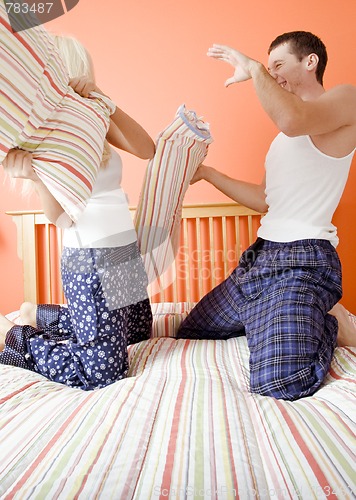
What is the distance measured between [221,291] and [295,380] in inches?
19.1

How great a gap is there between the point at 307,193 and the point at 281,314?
1.31 ft

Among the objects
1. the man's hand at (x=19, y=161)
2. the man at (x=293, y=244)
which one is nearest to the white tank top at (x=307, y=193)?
the man at (x=293, y=244)

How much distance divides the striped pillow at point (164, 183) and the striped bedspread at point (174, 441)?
0.40m

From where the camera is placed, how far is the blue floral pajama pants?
1.00 metres

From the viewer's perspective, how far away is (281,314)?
3.36 ft

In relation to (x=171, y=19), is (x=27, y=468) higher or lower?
lower

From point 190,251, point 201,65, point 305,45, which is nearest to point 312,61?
point 305,45

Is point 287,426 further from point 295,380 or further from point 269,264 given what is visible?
point 269,264

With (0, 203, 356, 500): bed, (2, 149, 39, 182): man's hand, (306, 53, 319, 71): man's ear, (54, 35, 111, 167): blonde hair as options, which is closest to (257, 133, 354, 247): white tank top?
(306, 53, 319, 71): man's ear

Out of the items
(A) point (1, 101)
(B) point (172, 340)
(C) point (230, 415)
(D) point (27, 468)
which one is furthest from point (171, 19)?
(D) point (27, 468)

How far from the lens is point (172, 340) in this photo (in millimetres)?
1312

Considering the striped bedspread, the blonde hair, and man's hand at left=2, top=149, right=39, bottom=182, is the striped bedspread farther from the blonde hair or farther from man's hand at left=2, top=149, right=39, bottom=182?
the blonde hair

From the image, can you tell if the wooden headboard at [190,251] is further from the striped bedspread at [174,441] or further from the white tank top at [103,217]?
the striped bedspread at [174,441]

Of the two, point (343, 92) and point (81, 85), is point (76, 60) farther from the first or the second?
point (343, 92)
